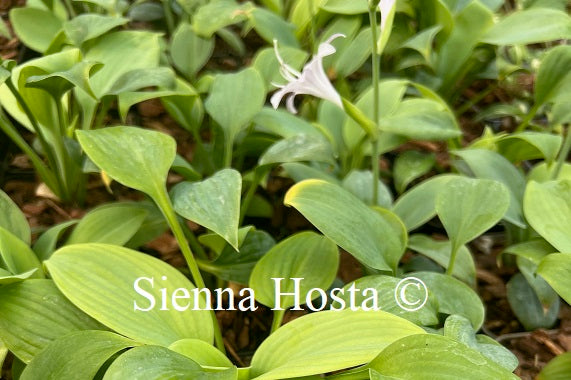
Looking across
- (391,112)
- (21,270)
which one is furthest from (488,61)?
(21,270)

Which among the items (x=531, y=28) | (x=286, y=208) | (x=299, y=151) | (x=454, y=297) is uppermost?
(x=531, y=28)

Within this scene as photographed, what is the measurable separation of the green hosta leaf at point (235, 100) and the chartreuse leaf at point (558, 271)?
1.74 feet

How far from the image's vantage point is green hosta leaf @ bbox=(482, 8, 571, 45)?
3.94ft

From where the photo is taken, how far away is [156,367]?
642mm

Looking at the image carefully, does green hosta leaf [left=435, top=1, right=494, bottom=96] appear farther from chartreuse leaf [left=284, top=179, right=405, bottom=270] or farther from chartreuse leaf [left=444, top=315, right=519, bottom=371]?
chartreuse leaf [left=444, top=315, right=519, bottom=371]

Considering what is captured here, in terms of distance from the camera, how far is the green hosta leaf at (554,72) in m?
1.17

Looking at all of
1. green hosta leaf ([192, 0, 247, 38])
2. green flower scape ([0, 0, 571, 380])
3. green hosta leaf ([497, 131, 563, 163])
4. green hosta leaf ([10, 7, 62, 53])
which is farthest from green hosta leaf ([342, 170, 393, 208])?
green hosta leaf ([10, 7, 62, 53])

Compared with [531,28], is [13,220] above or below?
below

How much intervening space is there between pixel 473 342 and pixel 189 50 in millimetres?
918

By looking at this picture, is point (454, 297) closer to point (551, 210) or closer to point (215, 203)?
point (551, 210)

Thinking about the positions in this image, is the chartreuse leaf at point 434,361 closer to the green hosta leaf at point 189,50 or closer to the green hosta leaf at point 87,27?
the green hosta leaf at point 87,27

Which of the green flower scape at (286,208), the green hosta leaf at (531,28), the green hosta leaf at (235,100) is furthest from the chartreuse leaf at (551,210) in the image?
the green hosta leaf at (235,100)

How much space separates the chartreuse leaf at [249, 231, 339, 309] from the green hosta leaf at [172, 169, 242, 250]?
4.6 inches

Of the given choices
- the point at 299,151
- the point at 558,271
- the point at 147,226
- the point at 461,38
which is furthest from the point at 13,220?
the point at 461,38
